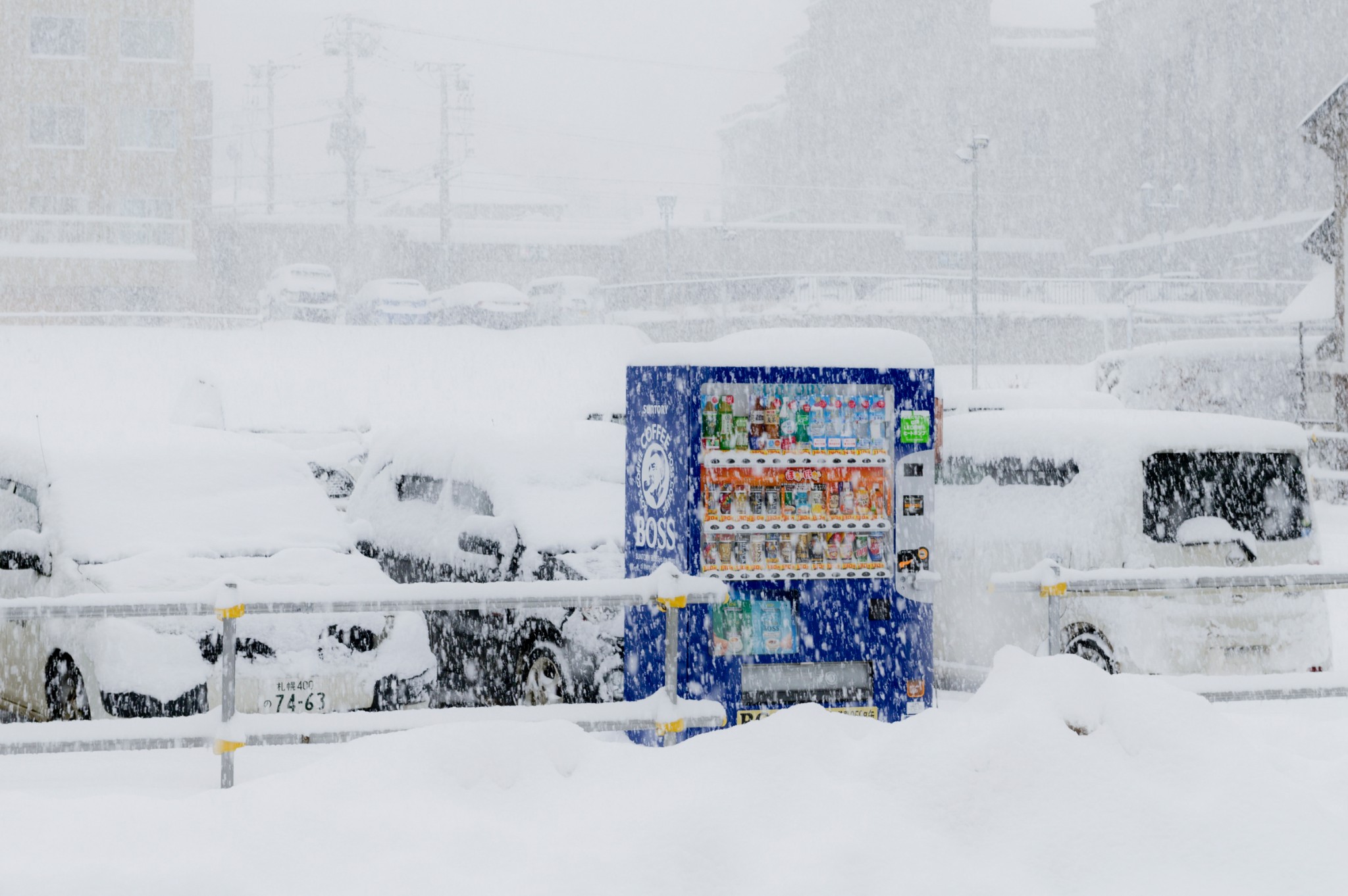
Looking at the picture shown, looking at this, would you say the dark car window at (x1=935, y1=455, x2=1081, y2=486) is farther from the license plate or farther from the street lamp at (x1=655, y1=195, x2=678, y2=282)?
the street lamp at (x1=655, y1=195, x2=678, y2=282)

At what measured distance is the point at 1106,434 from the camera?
9234mm

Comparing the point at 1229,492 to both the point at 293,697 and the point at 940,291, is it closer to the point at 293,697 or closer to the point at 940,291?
the point at 293,697

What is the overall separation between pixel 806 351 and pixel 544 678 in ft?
9.29

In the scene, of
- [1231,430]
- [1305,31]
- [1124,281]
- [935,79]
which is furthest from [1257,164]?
[1231,430]

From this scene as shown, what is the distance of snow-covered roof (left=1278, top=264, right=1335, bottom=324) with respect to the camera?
30.3m

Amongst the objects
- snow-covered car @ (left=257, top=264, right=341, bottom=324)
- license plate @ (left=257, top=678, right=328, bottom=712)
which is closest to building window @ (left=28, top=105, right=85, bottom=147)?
snow-covered car @ (left=257, top=264, right=341, bottom=324)

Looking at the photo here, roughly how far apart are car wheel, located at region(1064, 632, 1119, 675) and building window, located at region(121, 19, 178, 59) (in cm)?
4947

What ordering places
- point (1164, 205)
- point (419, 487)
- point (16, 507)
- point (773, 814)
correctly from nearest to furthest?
point (773, 814)
point (16, 507)
point (419, 487)
point (1164, 205)

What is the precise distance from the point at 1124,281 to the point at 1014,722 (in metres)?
48.5

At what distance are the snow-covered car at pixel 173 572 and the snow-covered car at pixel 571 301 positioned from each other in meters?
41.7

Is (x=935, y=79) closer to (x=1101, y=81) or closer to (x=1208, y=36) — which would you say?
(x=1101, y=81)

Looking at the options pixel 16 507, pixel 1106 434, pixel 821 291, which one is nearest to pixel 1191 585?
pixel 1106 434

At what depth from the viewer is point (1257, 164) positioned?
54938 millimetres

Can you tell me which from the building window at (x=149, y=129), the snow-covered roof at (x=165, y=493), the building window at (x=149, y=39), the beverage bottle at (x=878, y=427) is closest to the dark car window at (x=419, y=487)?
the snow-covered roof at (x=165, y=493)
